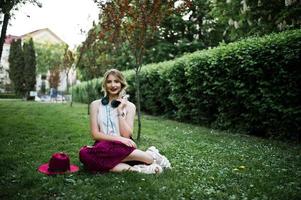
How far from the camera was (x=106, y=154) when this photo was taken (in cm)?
553

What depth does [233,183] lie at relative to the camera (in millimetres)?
5121

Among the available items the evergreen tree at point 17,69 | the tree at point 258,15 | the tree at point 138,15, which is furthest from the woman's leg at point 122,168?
the evergreen tree at point 17,69

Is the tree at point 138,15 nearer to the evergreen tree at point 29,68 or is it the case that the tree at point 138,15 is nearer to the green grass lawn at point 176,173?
the green grass lawn at point 176,173

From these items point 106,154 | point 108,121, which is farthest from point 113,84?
point 106,154

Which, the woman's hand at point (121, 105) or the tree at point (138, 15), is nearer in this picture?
the woman's hand at point (121, 105)

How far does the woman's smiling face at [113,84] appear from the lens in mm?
5906

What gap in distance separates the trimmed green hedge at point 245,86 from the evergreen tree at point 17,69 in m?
38.3

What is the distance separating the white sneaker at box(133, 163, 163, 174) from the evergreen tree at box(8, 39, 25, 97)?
46.3 meters

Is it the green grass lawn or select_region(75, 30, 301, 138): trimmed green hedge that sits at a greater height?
select_region(75, 30, 301, 138): trimmed green hedge

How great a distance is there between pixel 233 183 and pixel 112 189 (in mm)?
1835

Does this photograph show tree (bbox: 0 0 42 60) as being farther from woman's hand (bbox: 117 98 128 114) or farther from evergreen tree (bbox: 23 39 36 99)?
evergreen tree (bbox: 23 39 36 99)

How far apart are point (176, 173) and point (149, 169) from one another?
0.47 m

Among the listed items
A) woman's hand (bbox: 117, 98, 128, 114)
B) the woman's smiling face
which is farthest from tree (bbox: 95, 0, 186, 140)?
the woman's smiling face

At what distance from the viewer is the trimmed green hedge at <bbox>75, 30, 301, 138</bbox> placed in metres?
9.09
